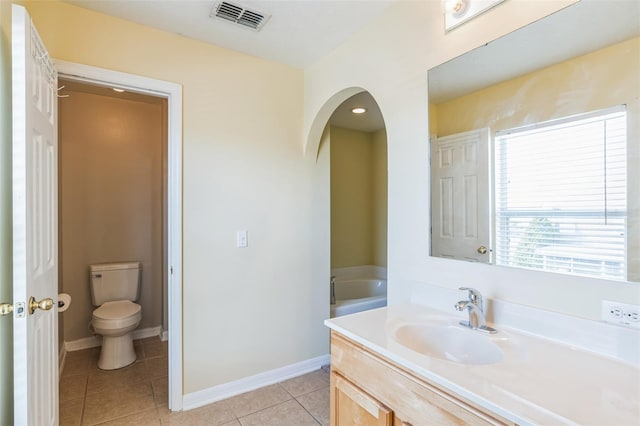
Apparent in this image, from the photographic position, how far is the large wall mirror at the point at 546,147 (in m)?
1.04

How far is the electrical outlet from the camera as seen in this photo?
994mm

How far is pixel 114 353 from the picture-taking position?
108 inches

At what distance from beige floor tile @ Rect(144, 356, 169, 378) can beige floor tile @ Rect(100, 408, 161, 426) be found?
0.54 m

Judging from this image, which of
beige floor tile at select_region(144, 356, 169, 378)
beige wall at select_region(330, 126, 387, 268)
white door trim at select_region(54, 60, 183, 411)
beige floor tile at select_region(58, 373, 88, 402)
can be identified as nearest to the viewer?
white door trim at select_region(54, 60, 183, 411)

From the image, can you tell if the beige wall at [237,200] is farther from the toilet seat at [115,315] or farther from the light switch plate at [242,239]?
the toilet seat at [115,315]

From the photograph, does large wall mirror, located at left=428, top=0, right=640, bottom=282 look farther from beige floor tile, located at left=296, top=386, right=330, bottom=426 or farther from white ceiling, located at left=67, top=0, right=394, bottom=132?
beige floor tile, located at left=296, top=386, right=330, bottom=426

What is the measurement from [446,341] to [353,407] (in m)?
0.46

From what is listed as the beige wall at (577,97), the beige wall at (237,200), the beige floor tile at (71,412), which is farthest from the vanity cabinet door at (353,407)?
the beige floor tile at (71,412)

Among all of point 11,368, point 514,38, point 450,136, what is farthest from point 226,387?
point 514,38

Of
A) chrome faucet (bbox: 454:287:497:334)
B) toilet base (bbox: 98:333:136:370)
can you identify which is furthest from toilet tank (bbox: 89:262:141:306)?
chrome faucet (bbox: 454:287:497:334)

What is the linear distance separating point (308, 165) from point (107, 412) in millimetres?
2165

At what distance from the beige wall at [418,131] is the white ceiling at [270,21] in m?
0.13

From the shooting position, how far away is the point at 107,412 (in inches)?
82.7

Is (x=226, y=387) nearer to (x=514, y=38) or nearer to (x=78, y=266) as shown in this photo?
(x=78, y=266)
